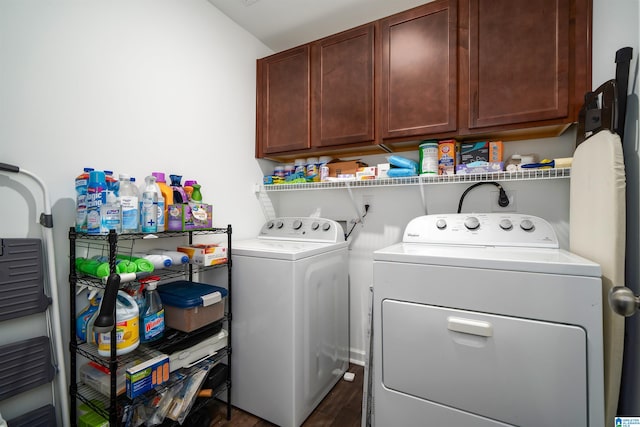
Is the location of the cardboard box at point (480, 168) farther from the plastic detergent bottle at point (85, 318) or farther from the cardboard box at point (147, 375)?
the plastic detergent bottle at point (85, 318)

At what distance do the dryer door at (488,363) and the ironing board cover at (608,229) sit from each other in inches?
5.8

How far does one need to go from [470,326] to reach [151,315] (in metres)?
1.32

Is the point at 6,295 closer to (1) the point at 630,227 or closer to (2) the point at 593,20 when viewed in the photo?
(1) the point at 630,227

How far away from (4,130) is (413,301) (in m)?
1.74

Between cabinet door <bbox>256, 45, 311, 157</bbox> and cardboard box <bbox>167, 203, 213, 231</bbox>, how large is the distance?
87cm

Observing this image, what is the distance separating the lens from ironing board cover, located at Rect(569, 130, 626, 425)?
948 millimetres

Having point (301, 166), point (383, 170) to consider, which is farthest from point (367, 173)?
point (301, 166)

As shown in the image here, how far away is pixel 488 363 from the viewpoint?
103 centimetres

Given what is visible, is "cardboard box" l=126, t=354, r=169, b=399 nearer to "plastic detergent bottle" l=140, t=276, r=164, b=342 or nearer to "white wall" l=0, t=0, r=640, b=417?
"plastic detergent bottle" l=140, t=276, r=164, b=342

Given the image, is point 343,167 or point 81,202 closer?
point 81,202

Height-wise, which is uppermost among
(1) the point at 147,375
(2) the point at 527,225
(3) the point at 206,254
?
(2) the point at 527,225

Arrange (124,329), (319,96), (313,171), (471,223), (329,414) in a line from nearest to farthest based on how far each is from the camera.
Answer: (124,329) → (471,223) → (329,414) → (319,96) → (313,171)

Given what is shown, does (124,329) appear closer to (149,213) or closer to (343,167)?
(149,213)

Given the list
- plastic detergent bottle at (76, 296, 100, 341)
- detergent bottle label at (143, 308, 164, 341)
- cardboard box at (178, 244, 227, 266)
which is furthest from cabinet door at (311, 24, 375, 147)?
plastic detergent bottle at (76, 296, 100, 341)
